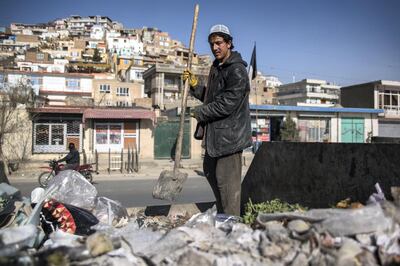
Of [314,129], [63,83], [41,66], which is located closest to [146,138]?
[314,129]

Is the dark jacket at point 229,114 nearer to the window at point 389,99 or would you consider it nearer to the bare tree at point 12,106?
the bare tree at point 12,106

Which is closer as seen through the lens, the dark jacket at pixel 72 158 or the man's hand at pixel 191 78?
the man's hand at pixel 191 78

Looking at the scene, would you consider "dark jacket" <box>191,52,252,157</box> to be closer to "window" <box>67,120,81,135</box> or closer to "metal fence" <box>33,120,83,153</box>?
"metal fence" <box>33,120,83,153</box>

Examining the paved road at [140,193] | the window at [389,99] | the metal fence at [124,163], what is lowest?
the paved road at [140,193]

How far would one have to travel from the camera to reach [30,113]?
21.3 metres

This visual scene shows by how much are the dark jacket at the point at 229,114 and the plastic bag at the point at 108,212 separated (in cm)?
115

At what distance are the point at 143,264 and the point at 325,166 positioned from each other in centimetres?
200

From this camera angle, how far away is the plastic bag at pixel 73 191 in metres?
3.80

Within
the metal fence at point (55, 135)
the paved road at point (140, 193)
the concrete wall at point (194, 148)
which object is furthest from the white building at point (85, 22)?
the paved road at point (140, 193)

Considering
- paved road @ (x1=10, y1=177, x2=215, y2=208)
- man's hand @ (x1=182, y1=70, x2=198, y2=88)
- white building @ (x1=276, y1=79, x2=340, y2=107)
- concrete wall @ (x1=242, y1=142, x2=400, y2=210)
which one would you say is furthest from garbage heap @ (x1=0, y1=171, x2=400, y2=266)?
white building @ (x1=276, y1=79, x2=340, y2=107)

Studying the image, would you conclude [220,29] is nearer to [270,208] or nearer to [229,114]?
[229,114]

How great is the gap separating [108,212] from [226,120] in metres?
1.50

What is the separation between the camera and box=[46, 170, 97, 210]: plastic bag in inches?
150

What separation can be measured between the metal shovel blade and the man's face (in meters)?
1.71
